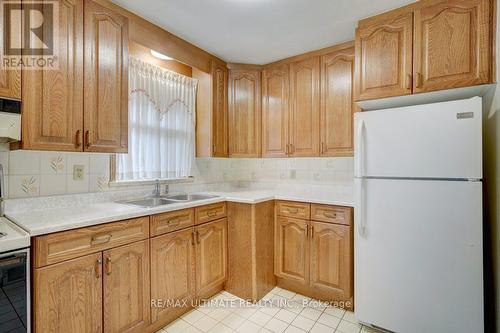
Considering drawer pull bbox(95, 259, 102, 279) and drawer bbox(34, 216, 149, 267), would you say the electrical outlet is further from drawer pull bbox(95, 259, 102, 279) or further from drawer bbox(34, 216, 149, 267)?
drawer pull bbox(95, 259, 102, 279)

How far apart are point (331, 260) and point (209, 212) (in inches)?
42.5

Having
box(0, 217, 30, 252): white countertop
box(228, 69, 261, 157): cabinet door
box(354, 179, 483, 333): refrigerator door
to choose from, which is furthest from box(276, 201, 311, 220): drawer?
box(0, 217, 30, 252): white countertop

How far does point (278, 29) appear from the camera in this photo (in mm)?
2010

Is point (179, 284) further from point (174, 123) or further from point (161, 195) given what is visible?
point (174, 123)

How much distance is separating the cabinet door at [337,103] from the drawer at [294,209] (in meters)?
0.57

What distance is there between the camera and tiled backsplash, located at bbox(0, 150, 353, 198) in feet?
4.99

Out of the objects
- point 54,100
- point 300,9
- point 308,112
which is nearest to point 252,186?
point 308,112

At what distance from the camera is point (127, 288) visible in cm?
150

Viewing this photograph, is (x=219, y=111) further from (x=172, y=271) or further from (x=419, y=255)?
(x=419, y=255)

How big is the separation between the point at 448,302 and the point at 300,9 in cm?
212

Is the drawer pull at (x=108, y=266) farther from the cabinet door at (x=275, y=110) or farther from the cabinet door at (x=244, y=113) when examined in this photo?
the cabinet door at (x=275, y=110)

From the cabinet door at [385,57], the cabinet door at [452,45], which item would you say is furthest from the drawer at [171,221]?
the cabinet door at [452,45]

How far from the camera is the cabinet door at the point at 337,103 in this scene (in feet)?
7.26

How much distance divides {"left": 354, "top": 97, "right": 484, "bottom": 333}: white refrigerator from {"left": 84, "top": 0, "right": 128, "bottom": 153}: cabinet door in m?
1.69
